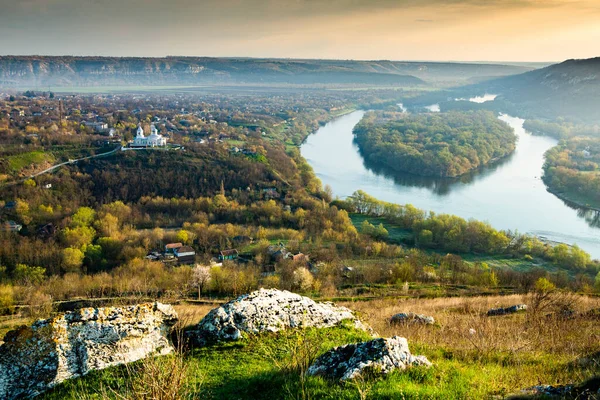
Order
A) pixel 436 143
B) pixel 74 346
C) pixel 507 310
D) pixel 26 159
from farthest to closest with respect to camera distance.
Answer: pixel 436 143
pixel 26 159
pixel 507 310
pixel 74 346

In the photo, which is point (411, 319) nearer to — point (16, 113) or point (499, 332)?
point (499, 332)

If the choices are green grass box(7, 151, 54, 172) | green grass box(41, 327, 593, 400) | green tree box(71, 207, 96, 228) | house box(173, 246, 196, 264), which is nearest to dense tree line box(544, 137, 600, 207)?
house box(173, 246, 196, 264)

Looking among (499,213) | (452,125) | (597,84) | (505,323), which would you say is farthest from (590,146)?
(505,323)

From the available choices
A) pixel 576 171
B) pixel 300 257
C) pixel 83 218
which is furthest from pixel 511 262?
pixel 83 218

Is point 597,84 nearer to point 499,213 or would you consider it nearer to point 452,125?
point 452,125

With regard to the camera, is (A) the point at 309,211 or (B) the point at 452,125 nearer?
(A) the point at 309,211
